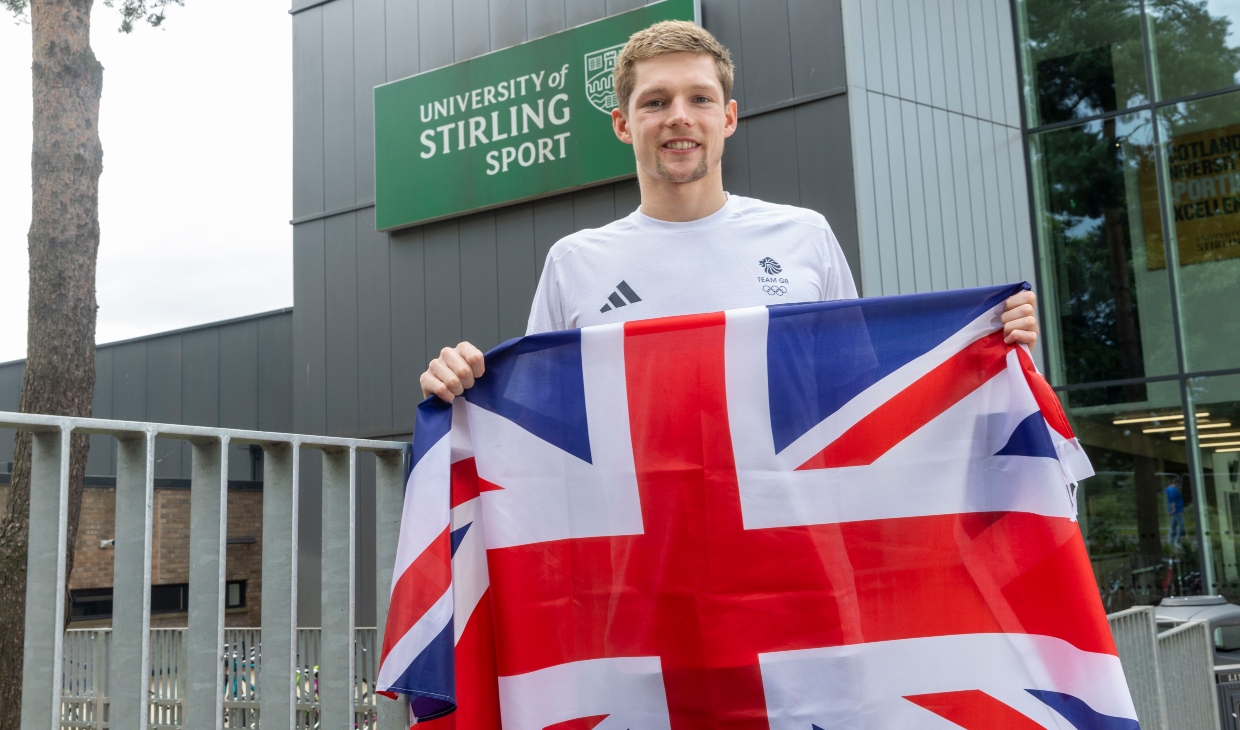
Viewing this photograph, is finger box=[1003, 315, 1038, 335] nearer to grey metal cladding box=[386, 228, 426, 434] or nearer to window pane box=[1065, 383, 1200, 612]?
window pane box=[1065, 383, 1200, 612]

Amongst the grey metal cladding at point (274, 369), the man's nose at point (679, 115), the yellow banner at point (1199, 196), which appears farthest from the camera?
the grey metal cladding at point (274, 369)

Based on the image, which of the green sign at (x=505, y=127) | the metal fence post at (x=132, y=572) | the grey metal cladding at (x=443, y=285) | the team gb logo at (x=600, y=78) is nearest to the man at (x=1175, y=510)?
the green sign at (x=505, y=127)

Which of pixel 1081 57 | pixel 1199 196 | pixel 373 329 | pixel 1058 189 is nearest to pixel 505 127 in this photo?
pixel 373 329

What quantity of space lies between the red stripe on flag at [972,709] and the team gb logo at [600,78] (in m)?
9.97

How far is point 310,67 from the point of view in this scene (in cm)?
1464

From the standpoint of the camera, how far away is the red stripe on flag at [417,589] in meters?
2.23

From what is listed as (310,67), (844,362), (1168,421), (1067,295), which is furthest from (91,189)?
(1168,421)

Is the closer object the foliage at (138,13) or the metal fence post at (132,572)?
the metal fence post at (132,572)

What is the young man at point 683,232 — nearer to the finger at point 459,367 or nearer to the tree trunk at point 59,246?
the finger at point 459,367

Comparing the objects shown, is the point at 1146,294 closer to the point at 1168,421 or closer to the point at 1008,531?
the point at 1168,421

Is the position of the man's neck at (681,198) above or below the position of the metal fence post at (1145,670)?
above

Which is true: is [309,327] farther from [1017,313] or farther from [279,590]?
[1017,313]

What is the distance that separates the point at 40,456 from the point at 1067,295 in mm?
10916

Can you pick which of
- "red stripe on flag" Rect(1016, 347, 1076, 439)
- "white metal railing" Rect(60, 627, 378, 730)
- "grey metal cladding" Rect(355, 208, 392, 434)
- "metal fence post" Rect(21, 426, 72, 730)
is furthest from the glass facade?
"metal fence post" Rect(21, 426, 72, 730)
